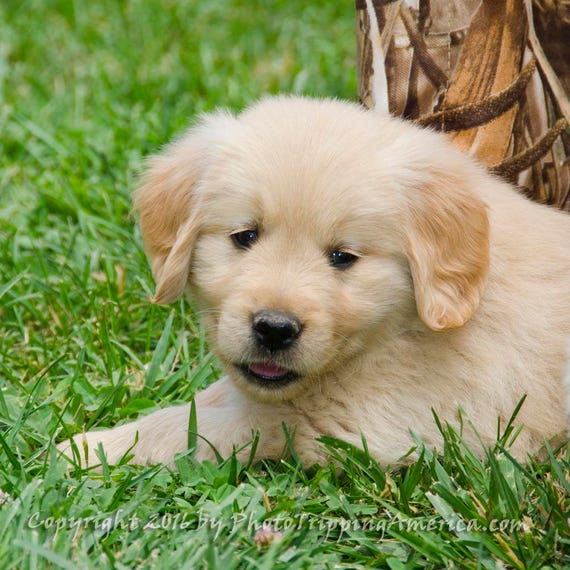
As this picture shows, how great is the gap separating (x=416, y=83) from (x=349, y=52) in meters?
3.28

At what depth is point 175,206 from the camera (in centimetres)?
330

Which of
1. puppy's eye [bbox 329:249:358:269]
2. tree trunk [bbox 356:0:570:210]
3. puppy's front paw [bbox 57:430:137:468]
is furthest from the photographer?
tree trunk [bbox 356:0:570:210]

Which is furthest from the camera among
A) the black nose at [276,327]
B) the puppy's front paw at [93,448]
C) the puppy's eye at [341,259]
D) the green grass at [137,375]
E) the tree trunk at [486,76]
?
the tree trunk at [486,76]

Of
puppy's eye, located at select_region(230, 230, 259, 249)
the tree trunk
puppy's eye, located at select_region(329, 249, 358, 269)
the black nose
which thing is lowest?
the black nose

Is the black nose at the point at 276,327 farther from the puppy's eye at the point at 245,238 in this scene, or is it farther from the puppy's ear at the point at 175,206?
the puppy's ear at the point at 175,206

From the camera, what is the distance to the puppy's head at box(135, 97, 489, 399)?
9.81ft

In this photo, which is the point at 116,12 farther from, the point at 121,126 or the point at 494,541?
the point at 494,541

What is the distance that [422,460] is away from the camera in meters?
2.98

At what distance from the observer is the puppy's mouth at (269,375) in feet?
10.2

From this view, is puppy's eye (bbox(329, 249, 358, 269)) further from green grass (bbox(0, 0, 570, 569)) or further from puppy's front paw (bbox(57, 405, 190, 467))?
puppy's front paw (bbox(57, 405, 190, 467))

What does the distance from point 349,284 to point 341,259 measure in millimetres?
81

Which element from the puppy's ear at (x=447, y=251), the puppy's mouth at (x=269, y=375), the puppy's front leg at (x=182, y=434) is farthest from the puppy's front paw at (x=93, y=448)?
the puppy's ear at (x=447, y=251)

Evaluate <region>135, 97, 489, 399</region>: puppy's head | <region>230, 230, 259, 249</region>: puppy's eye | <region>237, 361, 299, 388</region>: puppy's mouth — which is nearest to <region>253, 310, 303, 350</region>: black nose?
<region>135, 97, 489, 399</region>: puppy's head

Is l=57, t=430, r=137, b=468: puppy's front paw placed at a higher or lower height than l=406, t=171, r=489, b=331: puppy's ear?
lower
